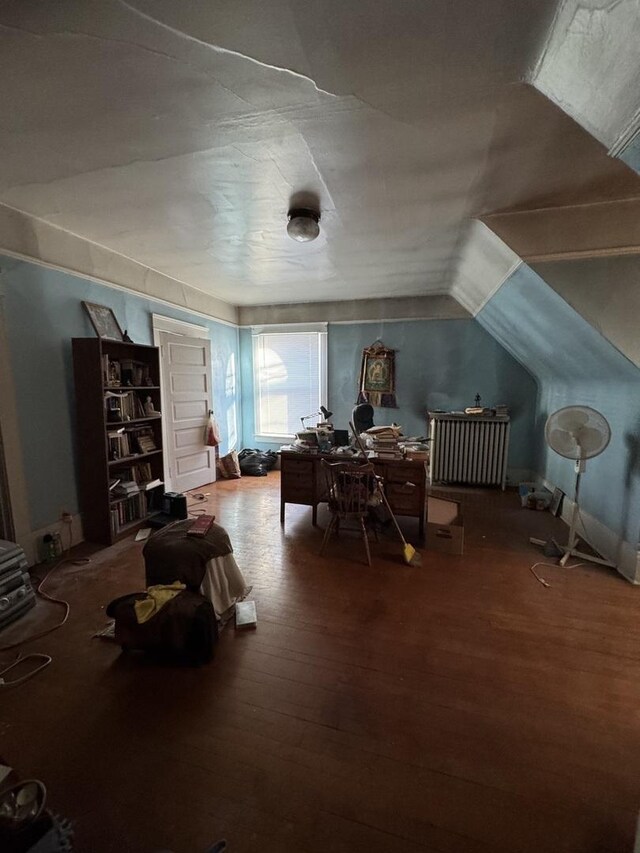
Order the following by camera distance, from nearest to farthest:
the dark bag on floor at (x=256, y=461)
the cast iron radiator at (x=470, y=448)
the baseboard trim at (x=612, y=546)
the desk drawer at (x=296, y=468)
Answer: the baseboard trim at (x=612, y=546)
the desk drawer at (x=296, y=468)
the cast iron radiator at (x=470, y=448)
the dark bag on floor at (x=256, y=461)

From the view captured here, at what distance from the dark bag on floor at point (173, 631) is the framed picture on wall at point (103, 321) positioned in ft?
7.75

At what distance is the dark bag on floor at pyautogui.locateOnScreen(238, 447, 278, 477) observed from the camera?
5609mm

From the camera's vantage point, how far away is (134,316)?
381cm

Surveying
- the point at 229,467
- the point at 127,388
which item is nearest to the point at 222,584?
the point at 127,388

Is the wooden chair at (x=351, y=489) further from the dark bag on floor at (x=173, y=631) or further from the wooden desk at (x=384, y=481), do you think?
the dark bag on floor at (x=173, y=631)

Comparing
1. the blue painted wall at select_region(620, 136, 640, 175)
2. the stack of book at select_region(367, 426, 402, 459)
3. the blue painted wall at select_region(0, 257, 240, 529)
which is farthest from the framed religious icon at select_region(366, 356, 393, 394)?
the blue painted wall at select_region(620, 136, 640, 175)

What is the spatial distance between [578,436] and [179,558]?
3.02m

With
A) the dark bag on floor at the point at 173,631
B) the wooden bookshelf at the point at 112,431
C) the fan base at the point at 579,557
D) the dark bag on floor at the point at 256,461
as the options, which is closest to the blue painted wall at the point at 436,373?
the dark bag on floor at the point at 256,461

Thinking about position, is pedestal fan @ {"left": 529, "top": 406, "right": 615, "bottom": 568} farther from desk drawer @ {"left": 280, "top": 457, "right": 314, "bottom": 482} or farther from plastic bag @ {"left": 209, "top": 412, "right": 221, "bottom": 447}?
plastic bag @ {"left": 209, "top": 412, "right": 221, "bottom": 447}

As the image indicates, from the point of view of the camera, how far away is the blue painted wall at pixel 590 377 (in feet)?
8.44

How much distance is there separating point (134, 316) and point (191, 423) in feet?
5.02

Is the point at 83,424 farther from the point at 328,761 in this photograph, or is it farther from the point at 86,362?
the point at 328,761

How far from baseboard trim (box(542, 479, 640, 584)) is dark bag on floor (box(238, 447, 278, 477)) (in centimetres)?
402

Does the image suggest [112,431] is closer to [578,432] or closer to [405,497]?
[405,497]
